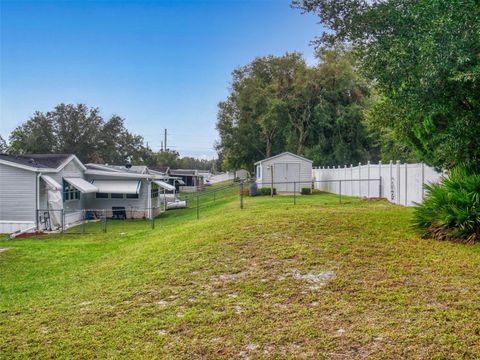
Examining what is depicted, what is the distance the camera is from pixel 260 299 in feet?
16.2

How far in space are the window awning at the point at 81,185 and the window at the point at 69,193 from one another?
416 millimetres

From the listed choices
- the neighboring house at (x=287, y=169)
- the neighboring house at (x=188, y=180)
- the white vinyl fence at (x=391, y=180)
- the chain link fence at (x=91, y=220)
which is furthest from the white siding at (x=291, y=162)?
the neighboring house at (x=188, y=180)

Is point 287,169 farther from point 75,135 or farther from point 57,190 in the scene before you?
point 75,135

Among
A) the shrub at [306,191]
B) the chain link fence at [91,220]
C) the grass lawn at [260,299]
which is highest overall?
the shrub at [306,191]

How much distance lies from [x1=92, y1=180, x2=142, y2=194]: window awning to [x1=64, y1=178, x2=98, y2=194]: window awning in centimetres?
67

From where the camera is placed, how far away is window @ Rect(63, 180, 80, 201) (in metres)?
20.4

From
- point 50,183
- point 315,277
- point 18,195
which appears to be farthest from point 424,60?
point 18,195

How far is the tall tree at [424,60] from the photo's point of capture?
19.9 ft

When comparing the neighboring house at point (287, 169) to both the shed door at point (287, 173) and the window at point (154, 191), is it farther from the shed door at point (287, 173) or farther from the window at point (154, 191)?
the window at point (154, 191)

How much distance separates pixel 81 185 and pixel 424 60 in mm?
18501

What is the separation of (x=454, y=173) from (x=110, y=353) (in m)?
7.81

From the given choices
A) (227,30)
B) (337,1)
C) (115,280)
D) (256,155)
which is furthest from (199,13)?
(256,155)

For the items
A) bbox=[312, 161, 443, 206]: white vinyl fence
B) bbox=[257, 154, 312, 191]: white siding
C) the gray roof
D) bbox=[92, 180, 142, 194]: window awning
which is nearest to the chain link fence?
bbox=[92, 180, 142, 194]: window awning

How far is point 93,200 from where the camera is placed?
23.6 m
